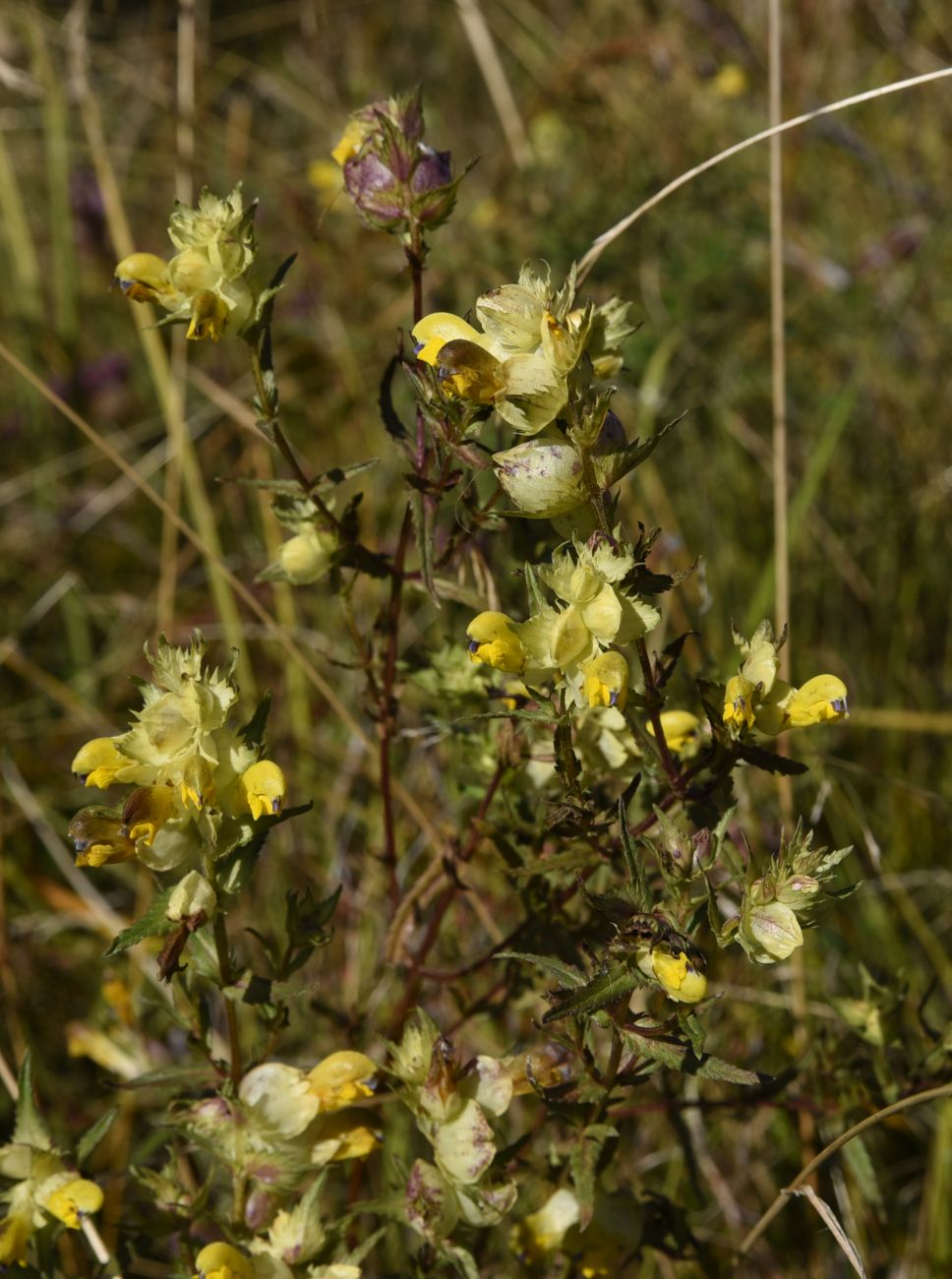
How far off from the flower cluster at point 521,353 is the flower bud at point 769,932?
1.33 feet

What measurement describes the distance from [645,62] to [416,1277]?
294cm

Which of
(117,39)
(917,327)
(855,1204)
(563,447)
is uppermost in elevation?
(117,39)

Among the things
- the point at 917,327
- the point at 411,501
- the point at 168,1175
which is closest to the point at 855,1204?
the point at 168,1175

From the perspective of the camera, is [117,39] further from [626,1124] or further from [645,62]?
[626,1124]

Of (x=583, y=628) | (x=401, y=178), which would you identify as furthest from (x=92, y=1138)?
(x=401, y=178)

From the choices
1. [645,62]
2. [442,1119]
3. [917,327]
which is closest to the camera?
[442,1119]

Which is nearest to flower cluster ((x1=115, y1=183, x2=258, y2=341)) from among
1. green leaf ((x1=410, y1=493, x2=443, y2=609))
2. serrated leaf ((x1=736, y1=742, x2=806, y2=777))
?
green leaf ((x1=410, y1=493, x2=443, y2=609))

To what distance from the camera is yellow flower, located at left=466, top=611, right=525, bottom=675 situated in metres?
0.92

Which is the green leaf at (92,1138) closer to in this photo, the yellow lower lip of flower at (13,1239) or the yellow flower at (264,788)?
the yellow lower lip of flower at (13,1239)

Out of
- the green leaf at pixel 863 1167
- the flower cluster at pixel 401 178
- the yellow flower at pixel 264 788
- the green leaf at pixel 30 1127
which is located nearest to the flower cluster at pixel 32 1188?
the green leaf at pixel 30 1127

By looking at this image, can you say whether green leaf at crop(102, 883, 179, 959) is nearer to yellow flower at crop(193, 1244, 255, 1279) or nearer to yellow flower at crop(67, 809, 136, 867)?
yellow flower at crop(67, 809, 136, 867)

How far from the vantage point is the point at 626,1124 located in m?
1.62

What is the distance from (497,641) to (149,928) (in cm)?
35

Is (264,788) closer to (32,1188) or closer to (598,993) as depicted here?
(598,993)
